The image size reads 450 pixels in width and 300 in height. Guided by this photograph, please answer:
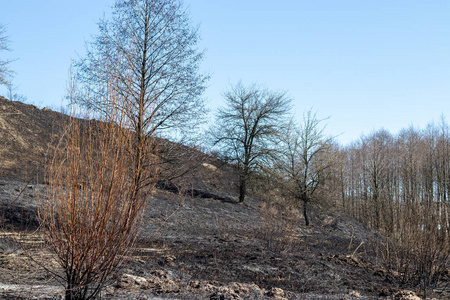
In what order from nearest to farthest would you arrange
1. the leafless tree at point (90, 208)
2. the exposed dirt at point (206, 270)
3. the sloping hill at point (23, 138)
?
the leafless tree at point (90, 208)
the exposed dirt at point (206, 270)
the sloping hill at point (23, 138)

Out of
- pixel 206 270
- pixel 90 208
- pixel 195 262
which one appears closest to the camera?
pixel 90 208

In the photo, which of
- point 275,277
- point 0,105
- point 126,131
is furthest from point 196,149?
point 0,105

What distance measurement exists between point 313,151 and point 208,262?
453 inches

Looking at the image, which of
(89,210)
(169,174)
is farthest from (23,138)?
(89,210)

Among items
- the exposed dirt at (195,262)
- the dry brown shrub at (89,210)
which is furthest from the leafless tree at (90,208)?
the exposed dirt at (195,262)

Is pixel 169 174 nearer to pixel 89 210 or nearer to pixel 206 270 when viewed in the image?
pixel 206 270

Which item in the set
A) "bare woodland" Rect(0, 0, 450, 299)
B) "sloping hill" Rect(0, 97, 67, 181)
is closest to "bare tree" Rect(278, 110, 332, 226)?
"bare woodland" Rect(0, 0, 450, 299)

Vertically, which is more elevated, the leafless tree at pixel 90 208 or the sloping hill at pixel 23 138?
the sloping hill at pixel 23 138

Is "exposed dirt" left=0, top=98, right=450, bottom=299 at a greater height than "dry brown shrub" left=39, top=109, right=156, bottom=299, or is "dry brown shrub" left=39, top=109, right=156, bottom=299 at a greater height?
"dry brown shrub" left=39, top=109, right=156, bottom=299

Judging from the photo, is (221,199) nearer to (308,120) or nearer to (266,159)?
(266,159)

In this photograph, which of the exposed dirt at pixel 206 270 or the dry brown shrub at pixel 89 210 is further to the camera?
the exposed dirt at pixel 206 270

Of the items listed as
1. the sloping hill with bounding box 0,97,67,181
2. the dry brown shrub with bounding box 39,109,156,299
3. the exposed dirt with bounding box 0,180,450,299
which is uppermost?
the sloping hill with bounding box 0,97,67,181

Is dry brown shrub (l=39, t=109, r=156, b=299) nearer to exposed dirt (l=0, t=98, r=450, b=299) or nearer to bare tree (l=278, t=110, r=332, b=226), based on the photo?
exposed dirt (l=0, t=98, r=450, b=299)

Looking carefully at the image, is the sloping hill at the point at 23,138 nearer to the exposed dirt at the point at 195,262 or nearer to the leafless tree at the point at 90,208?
the exposed dirt at the point at 195,262
